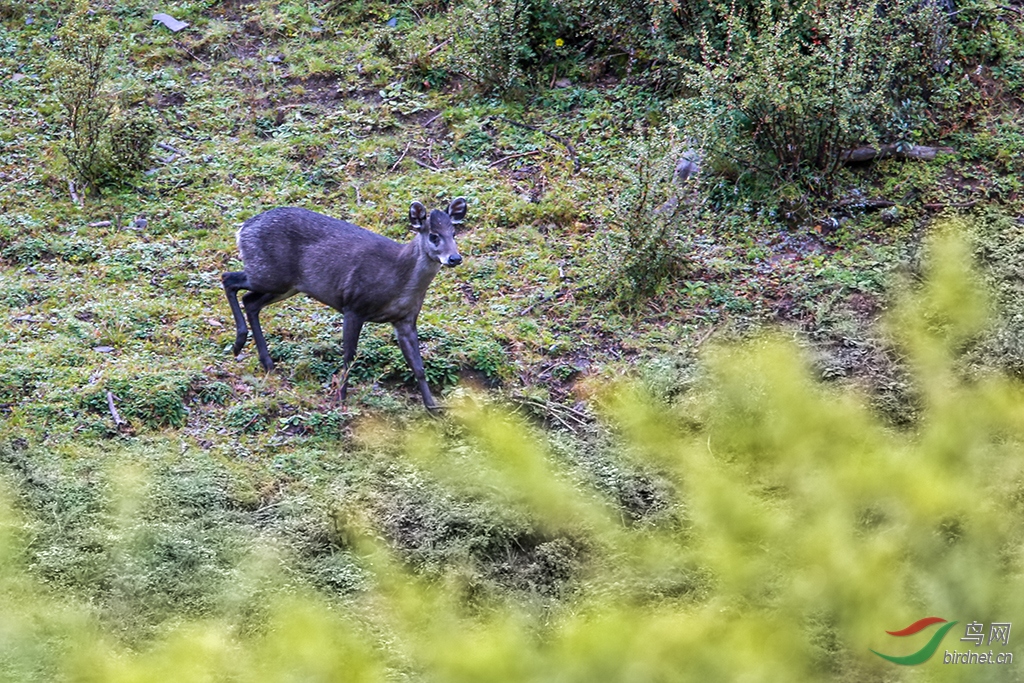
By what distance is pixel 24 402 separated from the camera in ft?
20.4

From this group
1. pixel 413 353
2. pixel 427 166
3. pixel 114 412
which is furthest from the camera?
pixel 427 166

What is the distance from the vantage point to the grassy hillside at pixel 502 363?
371 centimetres

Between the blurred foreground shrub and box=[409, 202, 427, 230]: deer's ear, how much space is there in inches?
62.2

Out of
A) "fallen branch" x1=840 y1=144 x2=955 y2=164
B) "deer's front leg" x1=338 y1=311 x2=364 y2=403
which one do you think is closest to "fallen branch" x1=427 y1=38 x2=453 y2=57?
"fallen branch" x1=840 y1=144 x2=955 y2=164

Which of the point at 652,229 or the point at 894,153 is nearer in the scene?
the point at 652,229

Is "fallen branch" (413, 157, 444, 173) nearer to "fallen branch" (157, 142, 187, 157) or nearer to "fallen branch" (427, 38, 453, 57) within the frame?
"fallen branch" (427, 38, 453, 57)

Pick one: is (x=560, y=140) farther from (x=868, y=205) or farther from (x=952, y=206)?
(x=952, y=206)

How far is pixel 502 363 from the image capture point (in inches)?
261

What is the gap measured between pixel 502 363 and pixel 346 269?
3.21ft

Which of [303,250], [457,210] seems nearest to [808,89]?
[457,210]

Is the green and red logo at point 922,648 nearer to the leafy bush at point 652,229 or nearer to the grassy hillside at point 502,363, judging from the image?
the grassy hillside at point 502,363

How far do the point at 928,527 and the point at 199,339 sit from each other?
4.62 m

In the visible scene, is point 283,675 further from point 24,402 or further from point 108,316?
point 108,316

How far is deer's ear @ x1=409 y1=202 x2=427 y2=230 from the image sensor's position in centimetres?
625
